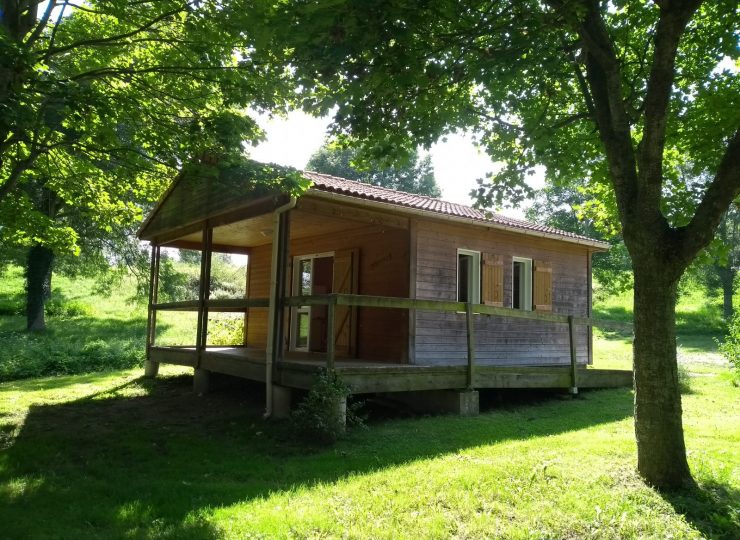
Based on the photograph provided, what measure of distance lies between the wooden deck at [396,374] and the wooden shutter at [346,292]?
3.97 ft

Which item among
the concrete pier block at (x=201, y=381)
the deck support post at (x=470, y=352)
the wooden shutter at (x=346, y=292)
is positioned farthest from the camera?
the wooden shutter at (x=346, y=292)

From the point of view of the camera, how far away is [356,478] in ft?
17.7

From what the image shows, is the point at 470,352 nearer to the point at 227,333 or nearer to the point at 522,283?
the point at 522,283

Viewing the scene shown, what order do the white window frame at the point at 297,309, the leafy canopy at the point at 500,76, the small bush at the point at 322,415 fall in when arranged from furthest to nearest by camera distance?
the white window frame at the point at 297,309 < the small bush at the point at 322,415 < the leafy canopy at the point at 500,76

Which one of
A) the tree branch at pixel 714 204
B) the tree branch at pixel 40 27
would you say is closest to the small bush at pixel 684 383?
the tree branch at pixel 714 204

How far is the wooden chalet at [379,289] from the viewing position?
832cm

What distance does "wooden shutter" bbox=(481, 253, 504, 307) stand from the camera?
1123 cm

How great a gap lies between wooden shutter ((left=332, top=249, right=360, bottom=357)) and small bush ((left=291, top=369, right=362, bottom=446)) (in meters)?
3.79

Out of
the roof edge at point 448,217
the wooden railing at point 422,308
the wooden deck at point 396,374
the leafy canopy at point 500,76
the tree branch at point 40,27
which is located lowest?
the wooden deck at point 396,374

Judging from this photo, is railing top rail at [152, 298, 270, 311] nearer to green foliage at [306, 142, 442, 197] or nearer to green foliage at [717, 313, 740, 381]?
green foliage at [717, 313, 740, 381]

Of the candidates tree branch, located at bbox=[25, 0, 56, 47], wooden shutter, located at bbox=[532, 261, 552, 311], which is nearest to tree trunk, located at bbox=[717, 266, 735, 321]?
wooden shutter, located at bbox=[532, 261, 552, 311]

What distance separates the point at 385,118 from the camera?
5793mm

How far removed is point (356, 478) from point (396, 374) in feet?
9.67

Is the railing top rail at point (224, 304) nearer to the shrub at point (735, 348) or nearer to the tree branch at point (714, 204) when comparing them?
the tree branch at point (714, 204)
